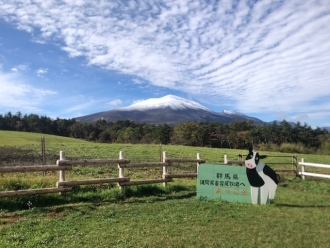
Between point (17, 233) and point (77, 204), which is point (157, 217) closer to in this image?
point (77, 204)

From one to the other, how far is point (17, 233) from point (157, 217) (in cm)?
296

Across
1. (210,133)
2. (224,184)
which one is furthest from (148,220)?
(210,133)

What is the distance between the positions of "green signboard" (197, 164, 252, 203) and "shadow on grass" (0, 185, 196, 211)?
83cm

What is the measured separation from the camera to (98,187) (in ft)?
31.5

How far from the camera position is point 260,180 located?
8.91 meters

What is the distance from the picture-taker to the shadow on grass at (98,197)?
754 centimetres

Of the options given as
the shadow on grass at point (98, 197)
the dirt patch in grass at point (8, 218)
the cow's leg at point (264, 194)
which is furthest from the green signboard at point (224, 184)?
the dirt patch in grass at point (8, 218)

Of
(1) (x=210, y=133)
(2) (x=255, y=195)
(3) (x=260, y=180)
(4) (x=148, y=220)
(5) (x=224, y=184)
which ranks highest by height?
(1) (x=210, y=133)

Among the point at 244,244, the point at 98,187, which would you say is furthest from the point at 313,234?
the point at 98,187

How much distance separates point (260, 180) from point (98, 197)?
494cm

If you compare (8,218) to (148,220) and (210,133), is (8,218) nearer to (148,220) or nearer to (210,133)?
(148,220)

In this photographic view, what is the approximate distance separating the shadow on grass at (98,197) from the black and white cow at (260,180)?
212 cm

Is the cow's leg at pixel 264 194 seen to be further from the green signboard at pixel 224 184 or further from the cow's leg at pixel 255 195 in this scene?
the green signboard at pixel 224 184

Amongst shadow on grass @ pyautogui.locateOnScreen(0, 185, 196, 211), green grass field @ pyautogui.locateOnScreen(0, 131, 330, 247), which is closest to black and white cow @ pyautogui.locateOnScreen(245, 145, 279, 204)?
green grass field @ pyautogui.locateOnScreen(0, 131, 330, 247)
